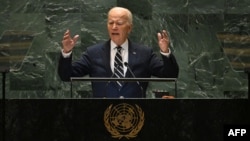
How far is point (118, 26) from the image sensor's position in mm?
5320

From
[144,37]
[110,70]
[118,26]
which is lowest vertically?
[110,70]

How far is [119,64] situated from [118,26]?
1.35 feet

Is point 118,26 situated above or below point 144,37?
below

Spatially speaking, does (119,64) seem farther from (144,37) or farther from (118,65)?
(144,37)

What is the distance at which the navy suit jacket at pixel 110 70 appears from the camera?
4.80m
